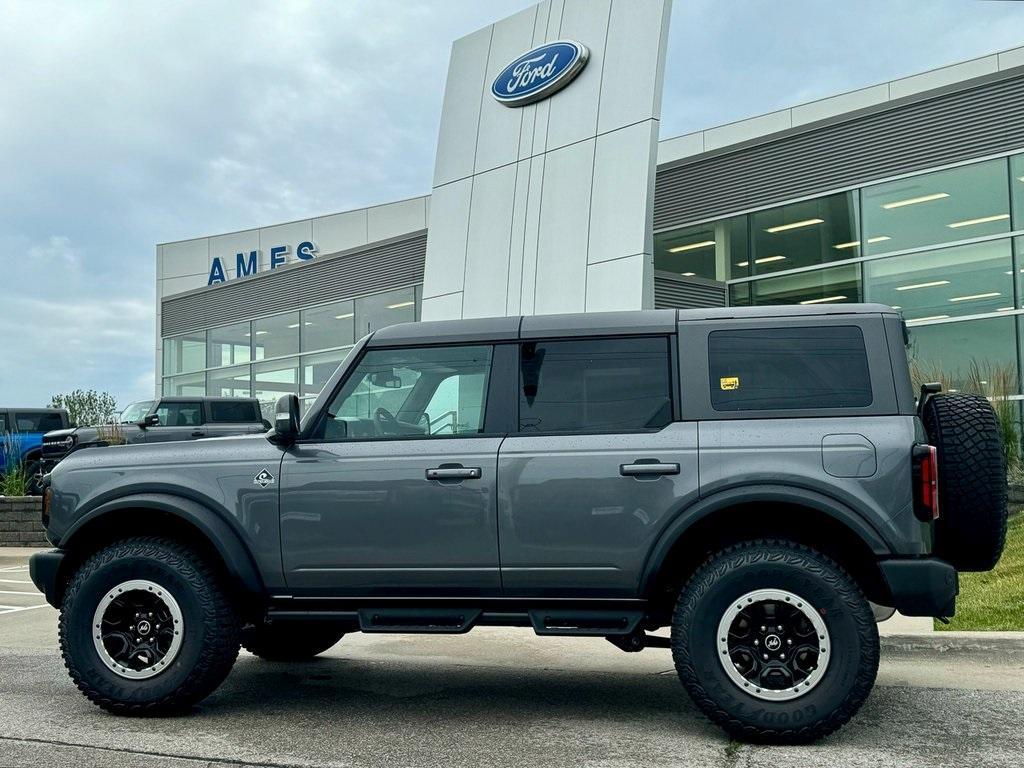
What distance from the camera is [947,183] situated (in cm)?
1911

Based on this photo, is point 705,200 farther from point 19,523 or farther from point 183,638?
point 183,638

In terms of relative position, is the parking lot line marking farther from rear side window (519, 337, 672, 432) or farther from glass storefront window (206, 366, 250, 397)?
glass storefront window (206, 366, 250, 397)

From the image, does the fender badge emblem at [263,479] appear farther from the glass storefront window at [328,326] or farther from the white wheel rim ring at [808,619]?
the glass storefront window at [328,326]

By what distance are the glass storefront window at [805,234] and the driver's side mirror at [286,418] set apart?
16784 millimetres

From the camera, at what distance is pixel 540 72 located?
2083 centimetres

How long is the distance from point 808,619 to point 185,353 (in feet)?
101

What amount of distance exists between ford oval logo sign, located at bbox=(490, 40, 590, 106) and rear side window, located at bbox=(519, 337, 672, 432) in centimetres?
1594

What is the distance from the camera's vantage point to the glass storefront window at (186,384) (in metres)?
32.7

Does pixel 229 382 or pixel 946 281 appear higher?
pixel 946 281

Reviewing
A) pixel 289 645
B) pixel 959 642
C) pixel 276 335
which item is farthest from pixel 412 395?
pixel 276 335

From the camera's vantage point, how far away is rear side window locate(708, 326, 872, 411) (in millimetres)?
5062

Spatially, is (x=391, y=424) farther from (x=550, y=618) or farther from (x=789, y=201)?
(x=789, y=201)

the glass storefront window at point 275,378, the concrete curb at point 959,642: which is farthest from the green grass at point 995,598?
the glass storefront window at point 275,378

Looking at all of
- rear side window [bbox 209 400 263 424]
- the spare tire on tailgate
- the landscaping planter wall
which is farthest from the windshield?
the spare tire on tailgate
